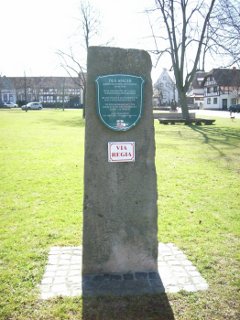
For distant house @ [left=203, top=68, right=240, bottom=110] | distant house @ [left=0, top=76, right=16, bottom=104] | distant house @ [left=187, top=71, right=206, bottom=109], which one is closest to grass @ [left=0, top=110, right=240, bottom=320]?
distant house @ [left=203, top=68, right=240, bottom=110]

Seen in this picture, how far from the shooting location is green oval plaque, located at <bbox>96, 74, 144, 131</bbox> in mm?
3850

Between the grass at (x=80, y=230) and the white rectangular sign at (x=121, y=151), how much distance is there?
1469 millimetres

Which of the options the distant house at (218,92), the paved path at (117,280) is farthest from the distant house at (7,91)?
the paved path at (117,280)

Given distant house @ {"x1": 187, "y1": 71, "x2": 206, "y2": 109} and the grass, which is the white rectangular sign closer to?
the grass

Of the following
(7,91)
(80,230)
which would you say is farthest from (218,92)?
(80,230)

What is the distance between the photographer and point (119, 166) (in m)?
3.99

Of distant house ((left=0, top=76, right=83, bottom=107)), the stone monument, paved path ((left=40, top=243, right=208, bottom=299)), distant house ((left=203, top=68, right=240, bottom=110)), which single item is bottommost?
paved path ((left=40, top=243, right=208, bottom=299))

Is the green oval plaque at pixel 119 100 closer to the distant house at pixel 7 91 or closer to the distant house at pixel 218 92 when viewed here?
the distant house at pixel 218 92

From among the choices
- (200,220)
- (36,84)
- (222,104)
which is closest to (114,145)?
(200,220)

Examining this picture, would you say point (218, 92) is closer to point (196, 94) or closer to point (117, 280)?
point (196, 94)

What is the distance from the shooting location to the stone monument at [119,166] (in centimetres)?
386

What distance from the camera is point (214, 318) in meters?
3.36

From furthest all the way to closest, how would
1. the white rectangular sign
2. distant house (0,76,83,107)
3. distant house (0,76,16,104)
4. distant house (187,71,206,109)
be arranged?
distant house (0,76,83,107)
distant house (0,76,16,104)
distant house (187,71,206,109)
the white rectangular sign

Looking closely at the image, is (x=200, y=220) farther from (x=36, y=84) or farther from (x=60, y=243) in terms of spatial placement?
(x=36, y=84)
